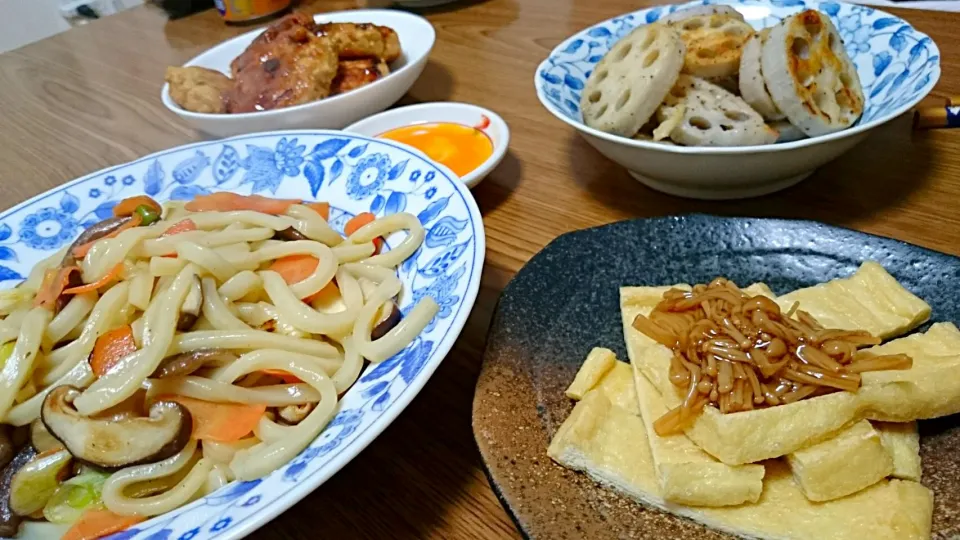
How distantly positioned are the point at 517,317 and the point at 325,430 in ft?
1.07

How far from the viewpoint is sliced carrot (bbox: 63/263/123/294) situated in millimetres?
1132

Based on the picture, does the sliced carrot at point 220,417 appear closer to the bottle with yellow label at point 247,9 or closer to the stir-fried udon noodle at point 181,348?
the stir-fried udon noodle at point 181,348

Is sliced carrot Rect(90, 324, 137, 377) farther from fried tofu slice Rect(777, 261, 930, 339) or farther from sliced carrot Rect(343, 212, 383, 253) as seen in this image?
fried tofu slice Rect(777, 261, 930, 339)

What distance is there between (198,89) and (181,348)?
109 centimetres

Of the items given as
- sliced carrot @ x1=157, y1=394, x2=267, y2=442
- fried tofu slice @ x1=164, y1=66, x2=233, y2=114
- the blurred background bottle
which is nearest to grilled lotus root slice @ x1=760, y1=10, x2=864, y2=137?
sliced carrot @ x1=157, y1=394, x2=267, y2=442

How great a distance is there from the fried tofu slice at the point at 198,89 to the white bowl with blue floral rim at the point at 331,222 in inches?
17.2

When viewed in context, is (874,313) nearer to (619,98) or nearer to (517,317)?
(517,317)

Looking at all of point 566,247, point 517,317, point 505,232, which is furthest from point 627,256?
point 505,232

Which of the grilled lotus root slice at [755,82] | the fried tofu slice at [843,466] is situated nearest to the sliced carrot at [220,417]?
the fried tofu slice at [843,466]

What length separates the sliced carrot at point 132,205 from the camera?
4.37 ft

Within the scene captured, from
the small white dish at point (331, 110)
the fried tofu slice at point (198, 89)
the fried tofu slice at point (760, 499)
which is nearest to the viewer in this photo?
the fried tofu slice at point (760, 499)

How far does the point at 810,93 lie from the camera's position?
1229 millimetres

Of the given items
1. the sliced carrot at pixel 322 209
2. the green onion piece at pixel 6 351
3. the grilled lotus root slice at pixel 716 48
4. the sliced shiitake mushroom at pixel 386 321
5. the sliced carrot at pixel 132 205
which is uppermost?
the grilled lotus root slice at pixel 716 48

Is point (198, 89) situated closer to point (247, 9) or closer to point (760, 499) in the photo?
point (247, 9)
